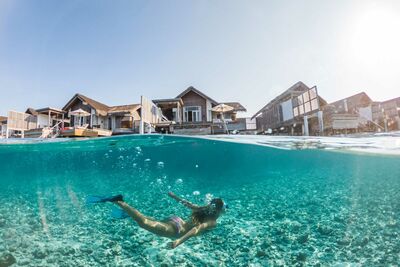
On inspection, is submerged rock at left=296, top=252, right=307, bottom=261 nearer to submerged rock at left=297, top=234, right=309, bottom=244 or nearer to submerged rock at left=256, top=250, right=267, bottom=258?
submerged rock at left=297, top=234, right=309, bottom=244

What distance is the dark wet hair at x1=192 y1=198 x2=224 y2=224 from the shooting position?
21.8 feet

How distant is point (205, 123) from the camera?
19.8 m

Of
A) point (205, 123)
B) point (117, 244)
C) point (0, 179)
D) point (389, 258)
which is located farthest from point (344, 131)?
point (0, 179)

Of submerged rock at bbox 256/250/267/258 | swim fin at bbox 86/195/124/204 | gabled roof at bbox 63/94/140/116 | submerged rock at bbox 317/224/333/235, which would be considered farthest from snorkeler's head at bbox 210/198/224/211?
gabled roof at bbox 63/94/140/116

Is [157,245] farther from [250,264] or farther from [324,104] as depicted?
[324,104]

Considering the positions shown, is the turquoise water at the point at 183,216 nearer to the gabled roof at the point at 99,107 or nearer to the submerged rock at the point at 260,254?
the submerged rock at the point at 260,254

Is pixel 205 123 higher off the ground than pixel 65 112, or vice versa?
pixel 65 112

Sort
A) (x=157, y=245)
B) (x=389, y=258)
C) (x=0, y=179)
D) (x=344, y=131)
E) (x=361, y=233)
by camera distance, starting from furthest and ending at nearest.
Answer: (x=0, y=179)
(x=344, y=131)
(x=361, y=233)
(x=157, y=245)
(x=389, y=258)

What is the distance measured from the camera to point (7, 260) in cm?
739

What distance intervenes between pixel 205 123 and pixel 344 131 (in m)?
11.6

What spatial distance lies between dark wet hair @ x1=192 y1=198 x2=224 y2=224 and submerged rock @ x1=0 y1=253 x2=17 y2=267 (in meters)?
6.14

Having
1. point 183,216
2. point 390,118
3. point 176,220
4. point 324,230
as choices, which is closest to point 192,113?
point 183,216

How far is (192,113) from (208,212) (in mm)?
21941

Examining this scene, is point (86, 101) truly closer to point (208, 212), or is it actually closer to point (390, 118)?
point (208, 212)
